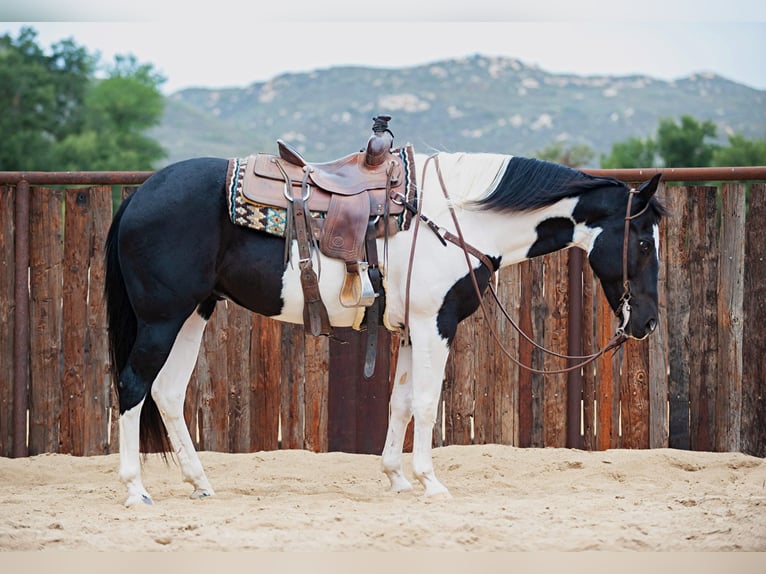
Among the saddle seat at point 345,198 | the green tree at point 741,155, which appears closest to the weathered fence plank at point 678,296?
the saddle seat at point 345,198

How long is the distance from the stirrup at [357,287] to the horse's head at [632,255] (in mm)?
1252

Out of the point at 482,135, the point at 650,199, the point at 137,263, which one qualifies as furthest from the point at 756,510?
the point at 482,135

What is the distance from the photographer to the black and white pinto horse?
4855 mm

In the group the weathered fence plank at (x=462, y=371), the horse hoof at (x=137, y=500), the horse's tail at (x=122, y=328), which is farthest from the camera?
the weathered fence plank at (x=462, y=371)

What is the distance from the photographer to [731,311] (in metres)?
6.26

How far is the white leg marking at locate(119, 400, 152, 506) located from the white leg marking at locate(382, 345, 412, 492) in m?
1.32

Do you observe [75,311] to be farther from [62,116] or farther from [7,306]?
[62,116]

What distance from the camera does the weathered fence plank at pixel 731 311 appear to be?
6.25 metres

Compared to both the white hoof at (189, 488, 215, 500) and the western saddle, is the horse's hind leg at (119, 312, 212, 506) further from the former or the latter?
the western saddle

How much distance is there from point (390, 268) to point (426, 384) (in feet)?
2.12

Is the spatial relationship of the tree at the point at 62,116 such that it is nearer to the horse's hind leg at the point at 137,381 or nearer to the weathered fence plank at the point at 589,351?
the weathered fence plank at the point at 589,351

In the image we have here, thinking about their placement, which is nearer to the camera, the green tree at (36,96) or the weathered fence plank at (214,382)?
the weathered fence plank at (214,382)

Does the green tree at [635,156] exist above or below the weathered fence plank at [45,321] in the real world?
above

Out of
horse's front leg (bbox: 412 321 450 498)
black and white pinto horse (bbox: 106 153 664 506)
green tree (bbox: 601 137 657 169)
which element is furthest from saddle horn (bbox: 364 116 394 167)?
green tree (bbox: 601 137 657 169)
